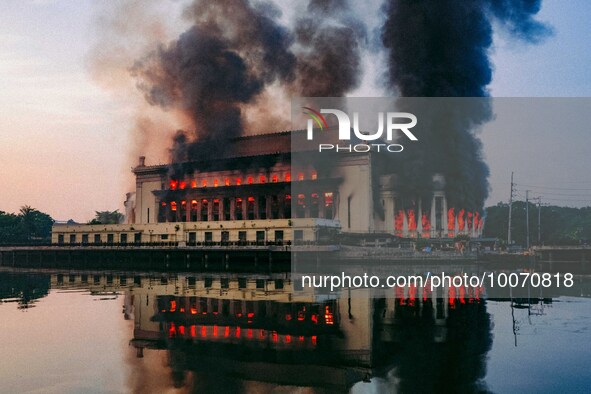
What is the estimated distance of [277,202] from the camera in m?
105

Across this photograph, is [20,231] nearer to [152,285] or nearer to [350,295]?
[152,285]

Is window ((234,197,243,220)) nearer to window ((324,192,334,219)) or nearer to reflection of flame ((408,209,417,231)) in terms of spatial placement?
window ((324,192,334,219))

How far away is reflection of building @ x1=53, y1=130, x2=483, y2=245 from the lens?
93125mm

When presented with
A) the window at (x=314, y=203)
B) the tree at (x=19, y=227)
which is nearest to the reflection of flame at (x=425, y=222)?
the window at (x=314, y=203)

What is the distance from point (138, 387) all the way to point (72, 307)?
23546mm

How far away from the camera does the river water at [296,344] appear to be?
18.5 m

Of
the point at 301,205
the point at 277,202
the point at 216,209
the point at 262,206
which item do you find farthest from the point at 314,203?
the point at 216,209

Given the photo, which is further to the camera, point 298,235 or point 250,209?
point 250,209

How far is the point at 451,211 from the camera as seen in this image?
310 feet

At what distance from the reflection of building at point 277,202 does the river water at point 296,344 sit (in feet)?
148

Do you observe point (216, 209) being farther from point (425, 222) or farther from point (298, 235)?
point (425, 222)

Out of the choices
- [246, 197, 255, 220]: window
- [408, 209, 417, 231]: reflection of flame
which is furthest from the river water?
[246, 197, 255, 220]: window

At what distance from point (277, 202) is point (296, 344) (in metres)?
80.8

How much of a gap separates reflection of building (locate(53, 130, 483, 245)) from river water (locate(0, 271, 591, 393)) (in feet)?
148
